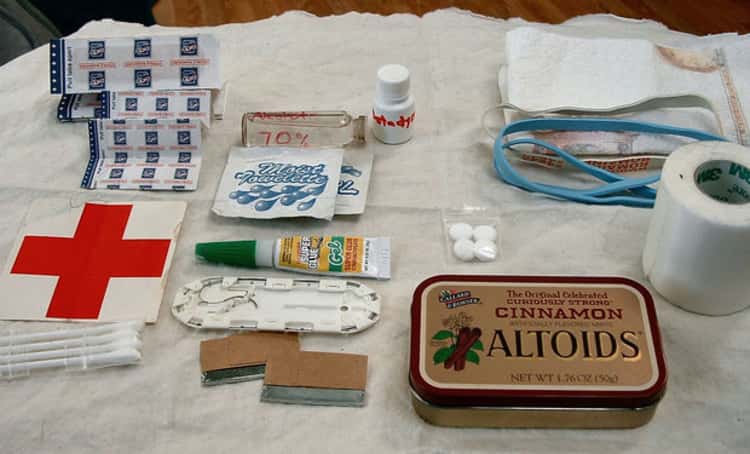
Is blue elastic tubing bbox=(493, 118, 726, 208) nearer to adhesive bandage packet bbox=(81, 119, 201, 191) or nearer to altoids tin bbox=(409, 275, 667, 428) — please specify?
altoids tin bbox=(409, 275, 667, 428)

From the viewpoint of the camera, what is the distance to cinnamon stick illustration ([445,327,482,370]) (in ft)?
1.75

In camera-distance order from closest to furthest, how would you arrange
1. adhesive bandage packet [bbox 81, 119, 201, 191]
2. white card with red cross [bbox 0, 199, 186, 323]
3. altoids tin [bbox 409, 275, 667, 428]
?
altoids tin [bbox 409, 275, 667, 428]
white card with red cross [bbox 0, 199, 186, 323]
adhesive bandage packet [bbox 81, 119, 201, 191]

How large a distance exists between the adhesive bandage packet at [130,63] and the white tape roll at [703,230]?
17.9 inches

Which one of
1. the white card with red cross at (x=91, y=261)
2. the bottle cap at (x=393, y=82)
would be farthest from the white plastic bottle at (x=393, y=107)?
the white card with red cross at (x=91, y=261)

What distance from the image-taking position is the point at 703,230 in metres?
0.54

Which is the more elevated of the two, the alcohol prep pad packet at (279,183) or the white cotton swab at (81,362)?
the alcohol prep pad packet at (279,183)

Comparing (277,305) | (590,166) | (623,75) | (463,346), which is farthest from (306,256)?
(623,75)

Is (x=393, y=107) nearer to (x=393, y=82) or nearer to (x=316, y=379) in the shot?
(x=393, y=82)

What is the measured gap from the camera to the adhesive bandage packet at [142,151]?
2.41 feet

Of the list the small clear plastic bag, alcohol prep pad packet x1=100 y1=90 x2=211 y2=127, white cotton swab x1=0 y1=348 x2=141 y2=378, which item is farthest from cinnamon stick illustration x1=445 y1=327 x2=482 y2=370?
alcohol prep pad packet x1=100 y1=90 x2=211 y2=127

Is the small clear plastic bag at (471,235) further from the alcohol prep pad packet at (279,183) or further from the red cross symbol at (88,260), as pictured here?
the red cross symbol at (88,260)

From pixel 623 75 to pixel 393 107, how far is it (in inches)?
9.6

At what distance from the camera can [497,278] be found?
1.93 ft

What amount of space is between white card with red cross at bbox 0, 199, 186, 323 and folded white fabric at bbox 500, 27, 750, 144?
1.23ft
